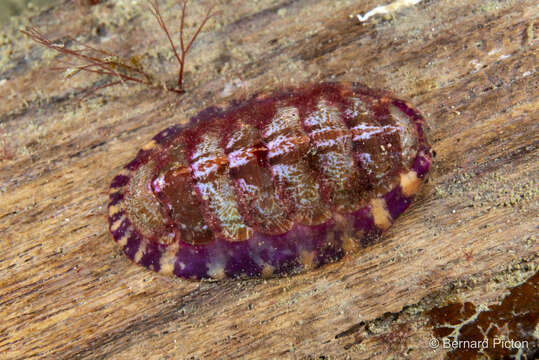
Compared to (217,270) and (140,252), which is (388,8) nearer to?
(217,270)

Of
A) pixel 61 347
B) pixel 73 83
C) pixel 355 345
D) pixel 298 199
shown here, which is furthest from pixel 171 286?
pixel 73 83

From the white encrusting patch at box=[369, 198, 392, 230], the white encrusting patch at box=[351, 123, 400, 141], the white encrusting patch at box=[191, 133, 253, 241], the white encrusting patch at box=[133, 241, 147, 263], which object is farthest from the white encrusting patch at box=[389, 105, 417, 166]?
the white encrusting patch at box=[133, 241, 147, 263]

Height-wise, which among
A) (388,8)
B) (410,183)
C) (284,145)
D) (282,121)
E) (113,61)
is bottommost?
(410,183)

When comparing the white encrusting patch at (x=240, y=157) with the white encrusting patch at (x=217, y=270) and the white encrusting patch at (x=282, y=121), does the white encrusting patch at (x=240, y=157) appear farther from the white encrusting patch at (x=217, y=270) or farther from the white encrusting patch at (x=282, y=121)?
the white encrusting patch at (x=217, y=270)

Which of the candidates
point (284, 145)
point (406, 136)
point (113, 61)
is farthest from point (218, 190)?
point (113, 61)

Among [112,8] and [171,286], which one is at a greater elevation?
[112,8]

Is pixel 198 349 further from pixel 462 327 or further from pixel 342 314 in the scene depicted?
pixel 462 327

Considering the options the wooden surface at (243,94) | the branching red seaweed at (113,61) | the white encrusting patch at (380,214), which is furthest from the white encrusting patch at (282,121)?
the branching red seaweed at (113,61)
